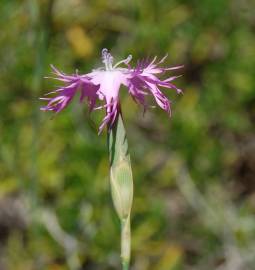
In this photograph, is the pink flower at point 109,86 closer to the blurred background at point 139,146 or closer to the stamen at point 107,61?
the stamen at point 107,61

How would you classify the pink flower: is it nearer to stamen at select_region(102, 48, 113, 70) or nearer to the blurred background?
stamen at select_region(102, 48, 113, 70)

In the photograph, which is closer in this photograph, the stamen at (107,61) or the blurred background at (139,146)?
the stamen at (107,61)

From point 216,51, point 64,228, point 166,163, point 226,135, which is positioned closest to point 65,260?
point 64,228

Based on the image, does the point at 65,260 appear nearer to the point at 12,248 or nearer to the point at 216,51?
the point at 12,248

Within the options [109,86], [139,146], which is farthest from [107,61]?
[139,146]

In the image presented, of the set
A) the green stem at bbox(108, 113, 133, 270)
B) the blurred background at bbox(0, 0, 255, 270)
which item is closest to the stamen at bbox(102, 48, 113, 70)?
the green stem at bbox(108, 113, 133, 270)

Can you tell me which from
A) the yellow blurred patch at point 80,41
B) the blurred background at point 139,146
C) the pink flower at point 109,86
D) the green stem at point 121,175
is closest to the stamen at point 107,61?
the pink flower at point 109,86

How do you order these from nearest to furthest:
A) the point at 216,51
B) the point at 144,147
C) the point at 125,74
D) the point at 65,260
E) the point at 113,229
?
the point at 125,74 → the point at 113,229 → the point at 65,260 → the point at 144,147 → the point at 216,51
